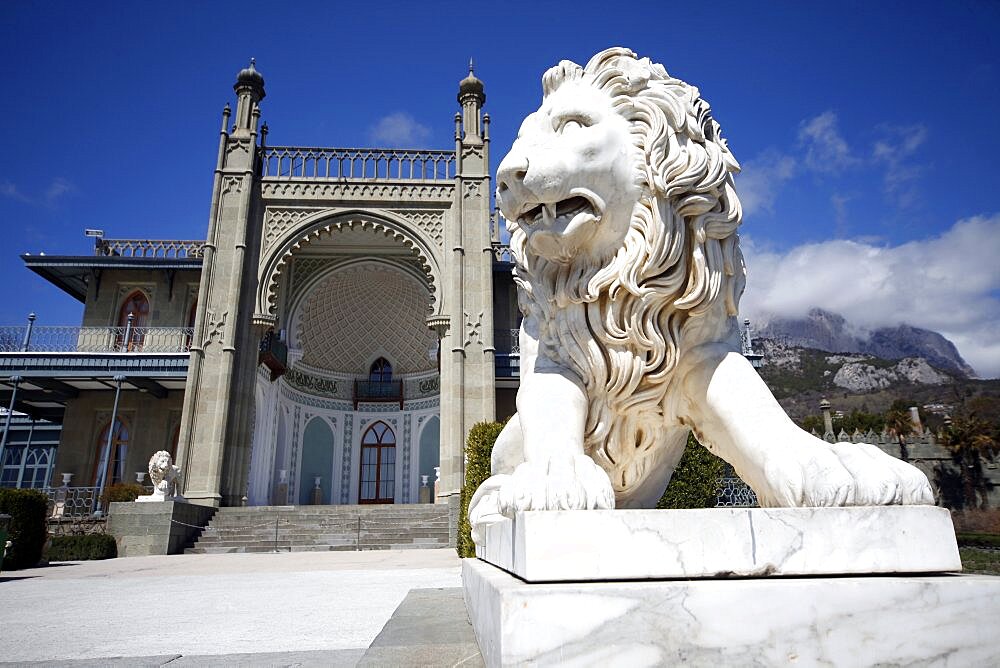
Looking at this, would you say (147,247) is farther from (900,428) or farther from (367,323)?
(900,428)

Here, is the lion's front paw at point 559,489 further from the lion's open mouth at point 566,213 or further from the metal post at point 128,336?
the metal post at point 128,336

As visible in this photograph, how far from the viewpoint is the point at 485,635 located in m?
1.17

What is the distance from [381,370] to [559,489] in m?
17.9

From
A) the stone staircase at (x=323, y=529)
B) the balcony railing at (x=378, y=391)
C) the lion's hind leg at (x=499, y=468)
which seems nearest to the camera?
the lion's hind leg at (x=499, y=468)

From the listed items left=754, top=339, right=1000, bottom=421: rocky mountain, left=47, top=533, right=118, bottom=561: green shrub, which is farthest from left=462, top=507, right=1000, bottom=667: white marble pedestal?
left=754, top=339, right=1000, bottom=421: rocky mountain

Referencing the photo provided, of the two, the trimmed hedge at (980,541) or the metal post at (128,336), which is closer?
the trimmed hedge at (980,541)

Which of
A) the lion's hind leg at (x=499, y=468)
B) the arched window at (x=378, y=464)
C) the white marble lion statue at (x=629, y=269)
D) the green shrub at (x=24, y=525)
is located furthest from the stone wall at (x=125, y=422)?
the white marble lion statue at (x=629, y=269)

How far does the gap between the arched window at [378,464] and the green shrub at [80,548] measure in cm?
867

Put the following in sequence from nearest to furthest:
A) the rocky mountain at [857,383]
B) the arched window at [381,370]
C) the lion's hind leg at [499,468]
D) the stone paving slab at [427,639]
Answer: the stone paving slab at [427,639] → the lion's hind leg at [499,468] → the arched window at [381,370] → the rocky mountain at [857,383]

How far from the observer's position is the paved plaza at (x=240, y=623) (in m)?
1.57

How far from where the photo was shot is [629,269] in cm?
158

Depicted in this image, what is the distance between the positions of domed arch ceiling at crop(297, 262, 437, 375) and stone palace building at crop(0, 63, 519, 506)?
5 centimetres

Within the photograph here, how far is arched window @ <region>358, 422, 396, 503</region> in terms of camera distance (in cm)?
1759

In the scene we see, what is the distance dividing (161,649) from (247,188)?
1343cm
